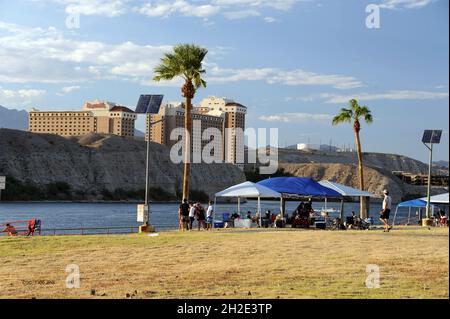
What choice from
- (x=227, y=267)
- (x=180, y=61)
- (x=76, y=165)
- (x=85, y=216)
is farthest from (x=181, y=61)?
(x=76, y=165)

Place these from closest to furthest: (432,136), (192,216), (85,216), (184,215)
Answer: (184,215), (192,216), (432,136), (85,216)

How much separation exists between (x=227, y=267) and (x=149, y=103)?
62.7ft

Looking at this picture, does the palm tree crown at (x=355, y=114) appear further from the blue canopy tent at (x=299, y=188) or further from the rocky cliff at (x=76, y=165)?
the rocky cliff at (x=76, y=165)

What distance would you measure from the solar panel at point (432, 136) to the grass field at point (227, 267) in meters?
21.6

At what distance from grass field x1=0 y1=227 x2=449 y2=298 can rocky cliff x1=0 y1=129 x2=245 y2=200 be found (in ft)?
511

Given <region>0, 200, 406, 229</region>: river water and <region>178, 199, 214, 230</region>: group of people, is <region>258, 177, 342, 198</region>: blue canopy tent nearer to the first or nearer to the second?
<region>178, 199, 214, 230</region>: group of people

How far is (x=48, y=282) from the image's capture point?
13.9m

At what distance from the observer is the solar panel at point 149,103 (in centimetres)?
3294

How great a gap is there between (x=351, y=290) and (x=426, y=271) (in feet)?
9.51

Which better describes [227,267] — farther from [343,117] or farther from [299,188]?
[343,117]

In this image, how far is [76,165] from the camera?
184750 mm

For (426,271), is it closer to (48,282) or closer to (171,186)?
(48,282)

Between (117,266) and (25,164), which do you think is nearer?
(117,266)
